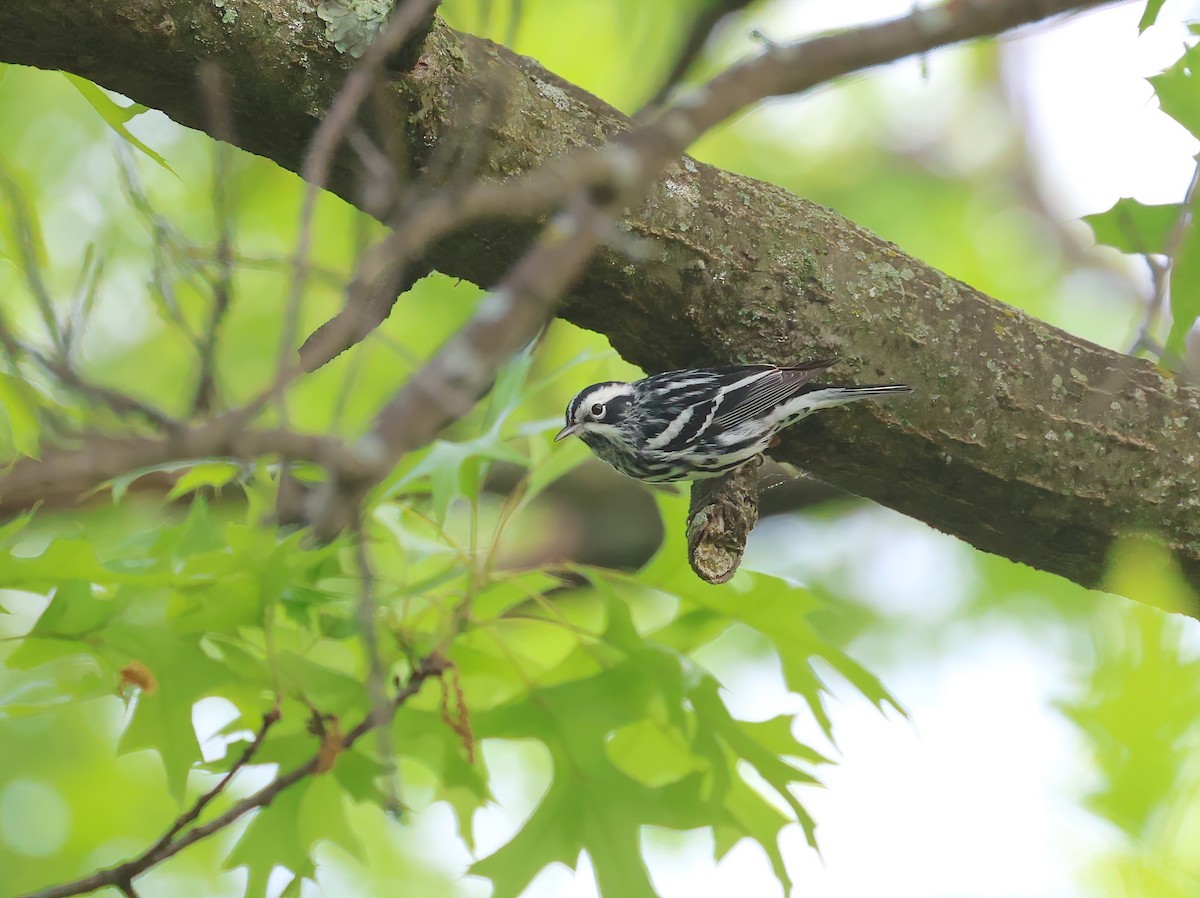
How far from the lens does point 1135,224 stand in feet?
9.42

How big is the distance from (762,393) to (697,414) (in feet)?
1.51

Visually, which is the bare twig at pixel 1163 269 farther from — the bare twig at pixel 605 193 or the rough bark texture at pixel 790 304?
the bare twig at pixel 605 193

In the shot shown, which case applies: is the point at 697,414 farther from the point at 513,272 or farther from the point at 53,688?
the point at 513,272

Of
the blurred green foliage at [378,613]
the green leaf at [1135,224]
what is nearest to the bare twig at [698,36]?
the blurred green foliage at [378,613]

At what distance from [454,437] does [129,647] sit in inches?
85.7

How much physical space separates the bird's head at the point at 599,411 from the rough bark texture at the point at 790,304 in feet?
2.60

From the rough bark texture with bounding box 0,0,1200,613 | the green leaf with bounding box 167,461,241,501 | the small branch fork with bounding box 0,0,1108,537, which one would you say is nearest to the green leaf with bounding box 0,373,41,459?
the green leaf with bounding box 167,461,241,501

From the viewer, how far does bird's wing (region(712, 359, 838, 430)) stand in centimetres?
243

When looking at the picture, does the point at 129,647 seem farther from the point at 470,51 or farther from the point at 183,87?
the point at 470,51

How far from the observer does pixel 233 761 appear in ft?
8.10

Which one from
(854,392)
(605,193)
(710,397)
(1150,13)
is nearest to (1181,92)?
(1150,13)

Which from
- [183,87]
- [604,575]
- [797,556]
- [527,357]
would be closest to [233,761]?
[604,575]

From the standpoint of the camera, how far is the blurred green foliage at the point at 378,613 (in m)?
1.80

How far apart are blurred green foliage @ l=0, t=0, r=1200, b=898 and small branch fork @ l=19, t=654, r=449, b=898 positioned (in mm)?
86
